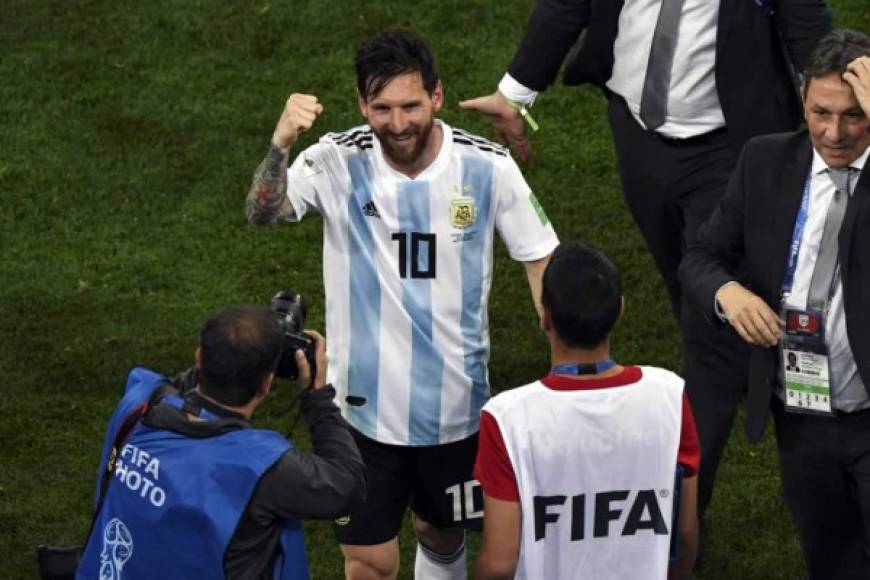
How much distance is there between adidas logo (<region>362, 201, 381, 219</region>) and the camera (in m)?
5.57

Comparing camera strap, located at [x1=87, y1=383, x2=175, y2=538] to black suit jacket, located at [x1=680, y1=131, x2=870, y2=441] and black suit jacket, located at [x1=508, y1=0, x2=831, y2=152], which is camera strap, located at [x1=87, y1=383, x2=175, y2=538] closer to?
black suit jacket, located at [x1=680, y1=131, x2=870, y2=441]

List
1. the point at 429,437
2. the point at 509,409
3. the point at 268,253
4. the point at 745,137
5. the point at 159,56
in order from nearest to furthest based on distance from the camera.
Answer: the point at 509,409
the point at 429,437
the point at 745,137
the point at 268,253
the point at 159,56

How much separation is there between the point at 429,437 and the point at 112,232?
11.2 ft

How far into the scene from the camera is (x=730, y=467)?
23.2 feet

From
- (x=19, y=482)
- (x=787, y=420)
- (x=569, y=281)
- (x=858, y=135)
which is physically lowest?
(x=19, y=482)

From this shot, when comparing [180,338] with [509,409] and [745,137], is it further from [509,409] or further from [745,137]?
[509,409]

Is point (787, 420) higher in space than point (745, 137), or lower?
lower

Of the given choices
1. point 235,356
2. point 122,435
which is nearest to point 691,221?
point 235,356

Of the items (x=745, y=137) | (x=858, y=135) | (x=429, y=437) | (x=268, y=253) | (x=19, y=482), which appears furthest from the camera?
(x=268, y=253)

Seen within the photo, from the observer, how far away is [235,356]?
178 inches

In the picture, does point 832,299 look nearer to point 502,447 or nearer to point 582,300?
point 582,300

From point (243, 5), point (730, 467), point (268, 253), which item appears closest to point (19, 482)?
point (268, 253)

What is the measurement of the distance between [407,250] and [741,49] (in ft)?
4.83

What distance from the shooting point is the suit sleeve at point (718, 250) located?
5.39 metres
